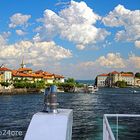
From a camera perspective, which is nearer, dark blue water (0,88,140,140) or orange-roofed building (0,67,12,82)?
dark blue water (0,88,140,140)

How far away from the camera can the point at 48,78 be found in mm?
147625

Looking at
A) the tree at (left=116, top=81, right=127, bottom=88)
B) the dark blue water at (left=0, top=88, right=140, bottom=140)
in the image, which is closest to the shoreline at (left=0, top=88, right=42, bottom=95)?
the dark blue water at (left=0, top=88, right=140, bottom=140)

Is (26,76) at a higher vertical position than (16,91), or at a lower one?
higher

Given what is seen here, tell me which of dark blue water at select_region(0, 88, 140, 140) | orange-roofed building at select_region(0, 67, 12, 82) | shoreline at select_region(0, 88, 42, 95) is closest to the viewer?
dark blue water at select_region(0, 88, 140, 140)

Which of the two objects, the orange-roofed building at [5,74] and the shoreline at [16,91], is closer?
the shoreline at [16,91]

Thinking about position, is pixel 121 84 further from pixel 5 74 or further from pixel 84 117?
pixel 84 117

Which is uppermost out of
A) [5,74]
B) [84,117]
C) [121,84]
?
[5,74]

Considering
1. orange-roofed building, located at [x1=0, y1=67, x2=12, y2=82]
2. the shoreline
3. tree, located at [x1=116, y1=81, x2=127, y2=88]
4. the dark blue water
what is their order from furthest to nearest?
tree, located at [x1=116, y1=81, x2=127, y2=88] < orange-roofed building, located at [x1=0, y1=67, x2=12, y2=82] < the shoreline < the dark blue water

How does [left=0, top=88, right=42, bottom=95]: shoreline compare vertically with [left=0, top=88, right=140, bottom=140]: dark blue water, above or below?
above

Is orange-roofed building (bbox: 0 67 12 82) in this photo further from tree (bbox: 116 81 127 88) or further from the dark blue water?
tree (bbox: 116 81 127 88)

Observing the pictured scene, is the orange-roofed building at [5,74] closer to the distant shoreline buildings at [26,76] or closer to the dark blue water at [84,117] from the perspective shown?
the distant shoreline buildings at [26,76]

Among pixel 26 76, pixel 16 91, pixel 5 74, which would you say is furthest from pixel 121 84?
pixel 16 91

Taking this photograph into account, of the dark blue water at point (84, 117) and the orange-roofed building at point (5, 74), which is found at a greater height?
the orange-roofed building at point (5, 74)

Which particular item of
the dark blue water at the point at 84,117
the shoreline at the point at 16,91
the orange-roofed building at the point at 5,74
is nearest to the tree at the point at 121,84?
the orange-roofed building at the point at 5,74
